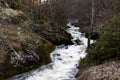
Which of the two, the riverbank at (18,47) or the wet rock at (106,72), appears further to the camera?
the riverbank at (18,47)

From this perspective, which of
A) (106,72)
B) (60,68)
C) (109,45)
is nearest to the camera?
(106,72)

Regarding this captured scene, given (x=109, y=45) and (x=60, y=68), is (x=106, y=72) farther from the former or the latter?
(x=60, y=68)

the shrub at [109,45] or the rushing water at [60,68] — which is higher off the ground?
the shrub at [109,45]

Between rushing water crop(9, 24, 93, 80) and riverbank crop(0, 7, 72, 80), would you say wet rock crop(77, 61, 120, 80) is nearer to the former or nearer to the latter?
rushing water crop(9, 24, 93, 80)

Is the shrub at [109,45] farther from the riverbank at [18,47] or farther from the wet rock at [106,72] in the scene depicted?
the riverbank at [18,47]

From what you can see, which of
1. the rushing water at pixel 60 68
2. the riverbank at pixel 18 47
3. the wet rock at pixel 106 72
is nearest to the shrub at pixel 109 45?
the wet rock at pixel 106 72

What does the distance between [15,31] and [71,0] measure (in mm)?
72000

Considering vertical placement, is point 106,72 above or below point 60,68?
above

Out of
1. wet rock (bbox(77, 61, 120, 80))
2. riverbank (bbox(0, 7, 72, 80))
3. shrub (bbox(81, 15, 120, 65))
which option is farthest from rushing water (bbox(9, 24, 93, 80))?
shrub (bbox(81, 15, 120, 65))

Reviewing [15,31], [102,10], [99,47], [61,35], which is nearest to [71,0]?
[102,10]

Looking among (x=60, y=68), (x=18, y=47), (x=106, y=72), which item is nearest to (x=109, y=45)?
(x=106, y=72)

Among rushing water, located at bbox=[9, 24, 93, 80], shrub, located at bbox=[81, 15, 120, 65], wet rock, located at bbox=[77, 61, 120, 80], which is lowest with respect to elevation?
rushing water, located at bbox=[9, 24, 93, 80]

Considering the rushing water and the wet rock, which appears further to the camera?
the rushing water

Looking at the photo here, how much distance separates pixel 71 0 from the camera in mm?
96688
